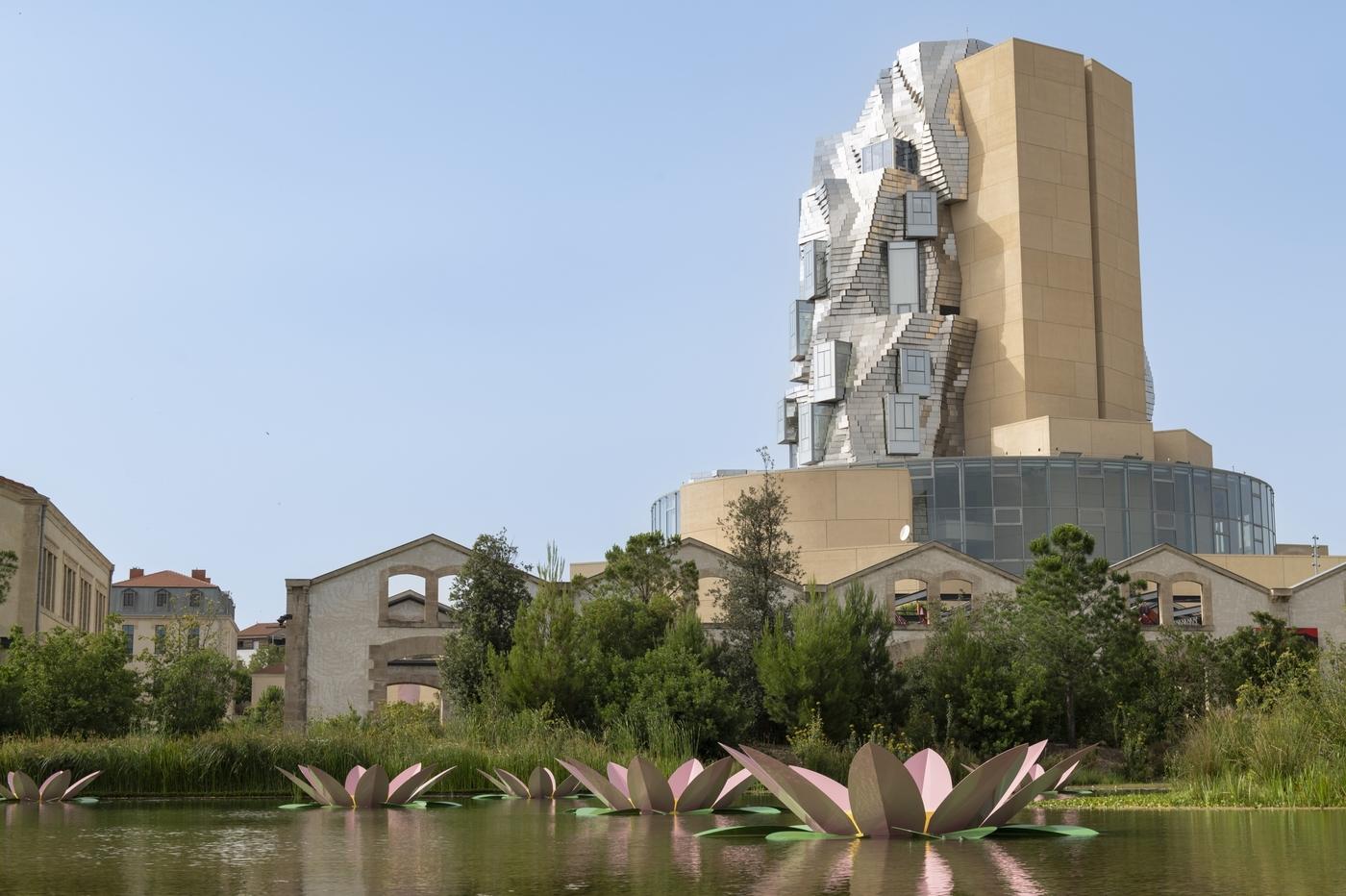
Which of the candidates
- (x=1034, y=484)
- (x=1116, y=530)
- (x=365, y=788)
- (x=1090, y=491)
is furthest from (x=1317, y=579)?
(x=365, y=788)

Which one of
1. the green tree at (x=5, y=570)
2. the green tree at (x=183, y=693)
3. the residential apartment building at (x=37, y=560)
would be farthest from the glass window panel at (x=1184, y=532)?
the green tree at (x=5, y=570)

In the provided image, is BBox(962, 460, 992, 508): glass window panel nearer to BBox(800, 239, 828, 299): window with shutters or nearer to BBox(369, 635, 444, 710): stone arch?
BBox(800, 239, 828, 299): window with shutters

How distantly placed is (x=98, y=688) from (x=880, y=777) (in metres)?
24.2

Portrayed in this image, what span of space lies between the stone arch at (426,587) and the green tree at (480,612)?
7906 mm

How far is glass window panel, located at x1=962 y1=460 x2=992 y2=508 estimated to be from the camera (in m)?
59.7

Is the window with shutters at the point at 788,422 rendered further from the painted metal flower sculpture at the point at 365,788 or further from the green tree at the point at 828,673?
the painted metal flower sculpture at the point at 365,788

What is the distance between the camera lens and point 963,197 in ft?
223

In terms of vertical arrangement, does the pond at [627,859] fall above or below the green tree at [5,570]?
below

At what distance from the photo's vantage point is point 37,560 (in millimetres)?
49375

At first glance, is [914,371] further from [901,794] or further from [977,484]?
[901,794]

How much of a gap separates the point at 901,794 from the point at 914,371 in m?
56.8

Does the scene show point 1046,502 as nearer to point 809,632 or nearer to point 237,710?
point 809,632

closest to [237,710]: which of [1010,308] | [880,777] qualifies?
[1010,308]

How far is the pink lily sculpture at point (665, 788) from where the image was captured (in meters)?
13.2
